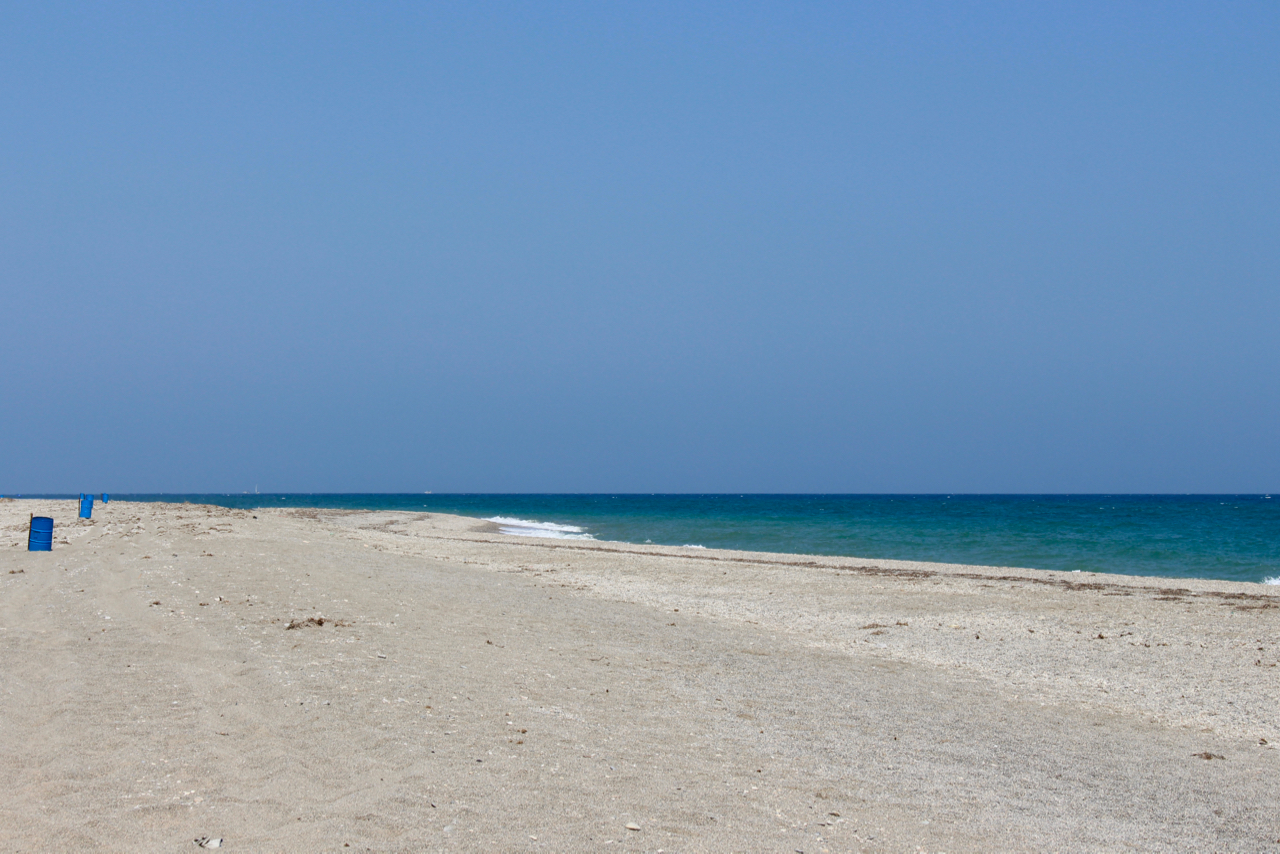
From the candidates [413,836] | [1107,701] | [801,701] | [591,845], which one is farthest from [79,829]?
[1107,701]

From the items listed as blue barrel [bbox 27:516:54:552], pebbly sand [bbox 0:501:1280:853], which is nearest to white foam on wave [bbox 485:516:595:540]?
blue barrel [bbox 27:516:54:552]

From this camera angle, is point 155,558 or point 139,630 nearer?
point 139,630

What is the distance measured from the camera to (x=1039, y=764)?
747 centimetres

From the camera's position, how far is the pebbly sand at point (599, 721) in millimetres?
5602

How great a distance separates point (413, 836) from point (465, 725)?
2485 mm

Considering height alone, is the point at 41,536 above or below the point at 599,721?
above

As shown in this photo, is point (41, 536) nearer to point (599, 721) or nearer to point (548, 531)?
point (599, 721)

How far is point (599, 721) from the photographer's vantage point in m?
8.14

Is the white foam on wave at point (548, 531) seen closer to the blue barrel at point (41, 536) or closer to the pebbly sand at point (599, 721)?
the blue barrel at point (41, 536)

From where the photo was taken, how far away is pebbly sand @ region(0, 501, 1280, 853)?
18.4ft

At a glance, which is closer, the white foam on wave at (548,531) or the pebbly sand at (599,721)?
the pebbly sand at (599,721)

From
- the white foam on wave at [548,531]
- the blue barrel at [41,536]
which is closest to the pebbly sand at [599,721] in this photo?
Result: the blue barrel at [41,536]

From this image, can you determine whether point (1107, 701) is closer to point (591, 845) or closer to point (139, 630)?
point (591, 845)

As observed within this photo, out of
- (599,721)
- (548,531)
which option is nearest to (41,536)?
(599,721)
